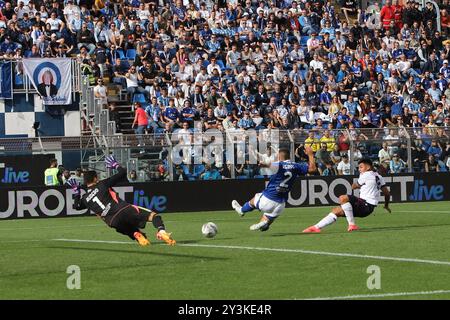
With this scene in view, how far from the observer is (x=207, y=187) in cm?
3216

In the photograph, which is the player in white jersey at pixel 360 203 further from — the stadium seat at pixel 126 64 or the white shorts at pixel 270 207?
the stadium seat at pixel 126 64

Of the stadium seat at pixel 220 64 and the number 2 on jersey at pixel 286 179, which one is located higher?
the stadium seat at pixel 220 64

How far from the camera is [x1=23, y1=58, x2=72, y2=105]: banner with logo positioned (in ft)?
116

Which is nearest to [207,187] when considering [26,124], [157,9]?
[26,124]

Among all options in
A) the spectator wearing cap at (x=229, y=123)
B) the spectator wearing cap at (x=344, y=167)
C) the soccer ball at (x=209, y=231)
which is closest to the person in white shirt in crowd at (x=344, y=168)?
the spectator wearing cap at (x=344, y=167)

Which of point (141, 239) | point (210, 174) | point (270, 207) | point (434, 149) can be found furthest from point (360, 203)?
point (434, 149)

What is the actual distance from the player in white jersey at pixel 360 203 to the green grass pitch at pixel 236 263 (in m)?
0.38

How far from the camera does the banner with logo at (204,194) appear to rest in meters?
30.5

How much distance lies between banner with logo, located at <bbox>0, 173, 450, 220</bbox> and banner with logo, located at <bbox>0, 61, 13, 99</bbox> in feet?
20.2

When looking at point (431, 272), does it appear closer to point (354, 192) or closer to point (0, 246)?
point (0, 246)

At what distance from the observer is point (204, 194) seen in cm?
3212

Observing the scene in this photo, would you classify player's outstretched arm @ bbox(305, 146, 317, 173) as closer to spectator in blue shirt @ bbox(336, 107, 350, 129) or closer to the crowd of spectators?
the crowd of spectators

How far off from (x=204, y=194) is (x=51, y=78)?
23.6 feet

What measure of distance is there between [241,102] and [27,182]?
860 cm
